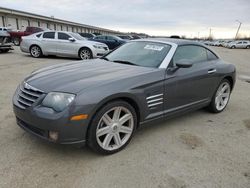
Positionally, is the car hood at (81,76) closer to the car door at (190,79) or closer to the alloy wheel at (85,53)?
the car door at (190,79)

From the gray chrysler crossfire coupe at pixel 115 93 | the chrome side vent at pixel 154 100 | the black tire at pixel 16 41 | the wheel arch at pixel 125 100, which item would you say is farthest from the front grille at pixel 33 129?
the black tire at pixel 16 41

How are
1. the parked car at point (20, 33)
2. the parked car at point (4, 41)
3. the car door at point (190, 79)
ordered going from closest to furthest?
1. the car door at point (190, 79)
2. the parked car at point (4, 41)
3. the parked car at point (20, 33)

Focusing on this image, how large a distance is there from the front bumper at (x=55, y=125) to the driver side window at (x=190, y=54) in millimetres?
1877

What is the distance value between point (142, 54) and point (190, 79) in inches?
35.0

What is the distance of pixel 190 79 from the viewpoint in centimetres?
379

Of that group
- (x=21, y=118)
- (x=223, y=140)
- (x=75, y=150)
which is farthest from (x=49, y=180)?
(x=223, y=140)

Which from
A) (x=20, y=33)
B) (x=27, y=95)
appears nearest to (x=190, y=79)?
(x=27, y=95)

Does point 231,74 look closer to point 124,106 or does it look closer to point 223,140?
point 223,140

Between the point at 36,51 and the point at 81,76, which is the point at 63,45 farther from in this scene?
the point at 81,76

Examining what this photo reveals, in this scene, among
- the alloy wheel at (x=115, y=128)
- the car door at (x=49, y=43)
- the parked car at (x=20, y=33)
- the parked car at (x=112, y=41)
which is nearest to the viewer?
the alloy wheel at (x=115, y=128)

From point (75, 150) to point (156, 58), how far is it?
1.83m

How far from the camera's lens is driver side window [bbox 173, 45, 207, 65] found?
373 cm

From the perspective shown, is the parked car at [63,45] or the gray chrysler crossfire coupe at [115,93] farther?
the parked car at [63,45]

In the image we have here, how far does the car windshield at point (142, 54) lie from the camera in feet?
11.8
